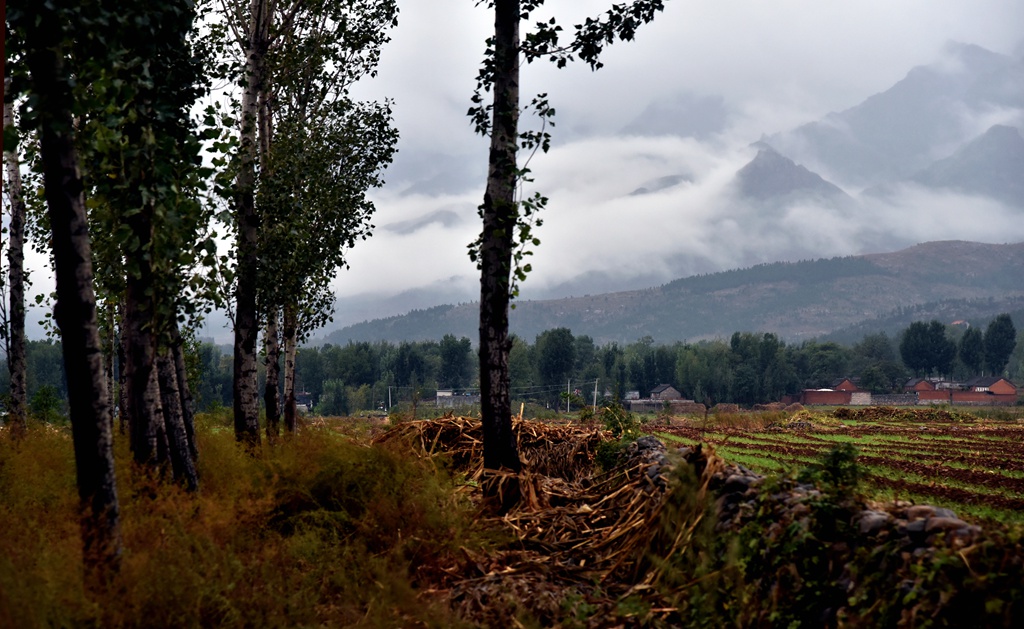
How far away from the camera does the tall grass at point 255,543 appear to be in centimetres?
689

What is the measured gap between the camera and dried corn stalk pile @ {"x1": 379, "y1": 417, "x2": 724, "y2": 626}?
839 cm

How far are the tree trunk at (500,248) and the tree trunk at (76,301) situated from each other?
19.8 ft

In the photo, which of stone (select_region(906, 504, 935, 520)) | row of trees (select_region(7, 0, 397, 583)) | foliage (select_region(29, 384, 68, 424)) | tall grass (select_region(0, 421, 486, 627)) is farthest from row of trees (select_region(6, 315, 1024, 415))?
stone (select_region(906, 504, 935, 520))

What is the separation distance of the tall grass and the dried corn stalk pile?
2.09 feet

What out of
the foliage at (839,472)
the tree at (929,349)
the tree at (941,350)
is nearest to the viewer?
the foliage at (839,472)

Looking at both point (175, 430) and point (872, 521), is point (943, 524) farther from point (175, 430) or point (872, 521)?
point (175, 430)

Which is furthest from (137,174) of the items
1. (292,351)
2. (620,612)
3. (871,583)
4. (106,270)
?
(292,351)

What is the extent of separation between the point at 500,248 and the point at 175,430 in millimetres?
5900

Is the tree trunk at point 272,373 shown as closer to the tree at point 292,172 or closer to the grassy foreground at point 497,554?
the tree at point 292,172

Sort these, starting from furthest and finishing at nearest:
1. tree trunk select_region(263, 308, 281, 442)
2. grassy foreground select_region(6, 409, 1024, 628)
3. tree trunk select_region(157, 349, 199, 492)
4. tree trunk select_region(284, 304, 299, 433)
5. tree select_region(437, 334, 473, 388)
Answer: tree select_region(437, 334, 473, 388)
tree trunk select_region(284, 304, 299, 433)
tree trunk select_region(263, 308, 281, 442)
tree trunk select_region(157, 349, 199, 492)
grassy foreground select_region(6, 409, 1024, 628)

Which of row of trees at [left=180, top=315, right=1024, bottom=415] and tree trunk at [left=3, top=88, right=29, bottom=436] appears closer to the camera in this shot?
tree trunk at [left=3, top=88, right=29, bottom=436]

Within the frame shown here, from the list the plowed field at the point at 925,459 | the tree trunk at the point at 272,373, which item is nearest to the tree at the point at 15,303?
the tree trunk at the point at 272,373

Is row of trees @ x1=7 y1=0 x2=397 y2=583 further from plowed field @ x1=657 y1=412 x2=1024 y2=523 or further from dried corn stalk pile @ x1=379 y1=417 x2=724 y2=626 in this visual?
plowed field @ x1=657 y1=412 x2=1024 y2=523

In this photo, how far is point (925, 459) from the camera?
36.4m
